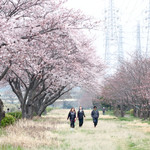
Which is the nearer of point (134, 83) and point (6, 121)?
point (6, 121)

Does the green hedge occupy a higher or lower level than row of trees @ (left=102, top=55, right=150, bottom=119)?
lower

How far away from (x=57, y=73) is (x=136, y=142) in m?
12.5

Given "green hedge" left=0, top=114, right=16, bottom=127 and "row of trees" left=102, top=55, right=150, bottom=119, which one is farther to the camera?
"row of trees" left=102, top=55, right=150, bottom=119

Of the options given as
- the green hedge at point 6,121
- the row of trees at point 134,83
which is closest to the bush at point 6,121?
the green hedge at point 6,121

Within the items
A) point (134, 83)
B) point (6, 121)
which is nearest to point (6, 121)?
point (6, 121)

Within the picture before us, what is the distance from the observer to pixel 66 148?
1125 cm

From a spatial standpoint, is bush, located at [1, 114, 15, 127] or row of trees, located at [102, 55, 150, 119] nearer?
bush, located at [1, 114, 15, 127]

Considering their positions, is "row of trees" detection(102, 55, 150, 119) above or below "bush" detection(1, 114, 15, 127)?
above

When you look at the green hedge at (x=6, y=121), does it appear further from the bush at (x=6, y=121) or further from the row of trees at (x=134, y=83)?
the row of trees at (x=134, y=83)

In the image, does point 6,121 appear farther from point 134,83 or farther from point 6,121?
point 134,83

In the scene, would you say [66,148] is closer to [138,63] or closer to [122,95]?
[138,63]

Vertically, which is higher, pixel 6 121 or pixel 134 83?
pixel 134 83

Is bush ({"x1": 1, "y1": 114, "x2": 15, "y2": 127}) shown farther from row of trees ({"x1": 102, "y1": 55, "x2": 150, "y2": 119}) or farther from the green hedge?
row of trees ({"x1": 102, "y1": 55, "x2": 150, "y2": 119})

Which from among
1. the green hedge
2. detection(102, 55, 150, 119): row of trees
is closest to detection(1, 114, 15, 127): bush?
the green hedge
